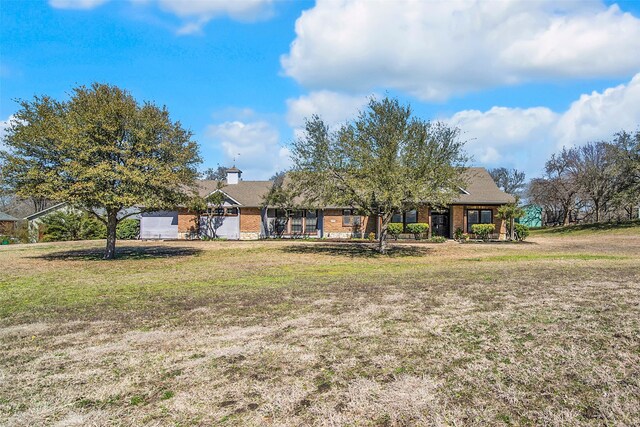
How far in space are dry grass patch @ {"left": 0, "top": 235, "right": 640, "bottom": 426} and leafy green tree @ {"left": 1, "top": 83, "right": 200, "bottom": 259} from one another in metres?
6.87

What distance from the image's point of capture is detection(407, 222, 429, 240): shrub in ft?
98.4

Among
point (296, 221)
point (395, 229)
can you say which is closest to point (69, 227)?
point (296, 221)

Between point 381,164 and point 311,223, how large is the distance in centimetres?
1402

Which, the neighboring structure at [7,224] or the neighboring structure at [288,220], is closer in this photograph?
the neighboring structure at [288,220]

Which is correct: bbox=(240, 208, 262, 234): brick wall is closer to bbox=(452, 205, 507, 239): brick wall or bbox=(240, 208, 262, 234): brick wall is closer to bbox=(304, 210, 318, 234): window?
bbox=(304, 210, 318, 234): window

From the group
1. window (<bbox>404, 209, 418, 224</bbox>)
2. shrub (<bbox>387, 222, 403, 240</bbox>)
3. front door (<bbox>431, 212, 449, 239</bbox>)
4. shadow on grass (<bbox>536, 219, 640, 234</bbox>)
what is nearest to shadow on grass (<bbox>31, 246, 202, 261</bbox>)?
shrub (<bbox>387, 222, 403, 240</bbox>)

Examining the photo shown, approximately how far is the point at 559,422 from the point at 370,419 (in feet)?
5.09

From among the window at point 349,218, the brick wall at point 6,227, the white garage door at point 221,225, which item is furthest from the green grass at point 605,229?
the brick wall at point 6,227

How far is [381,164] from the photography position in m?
19.0

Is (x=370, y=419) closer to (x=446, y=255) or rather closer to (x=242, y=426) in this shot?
(x=242, y=426)

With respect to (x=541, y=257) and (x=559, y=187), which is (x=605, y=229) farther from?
(x=541, y=257)

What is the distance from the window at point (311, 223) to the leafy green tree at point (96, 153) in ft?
47.5

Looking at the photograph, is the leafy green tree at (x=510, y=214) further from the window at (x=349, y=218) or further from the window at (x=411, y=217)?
the window at (x=349, y=218)

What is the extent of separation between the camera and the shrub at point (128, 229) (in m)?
31.8
